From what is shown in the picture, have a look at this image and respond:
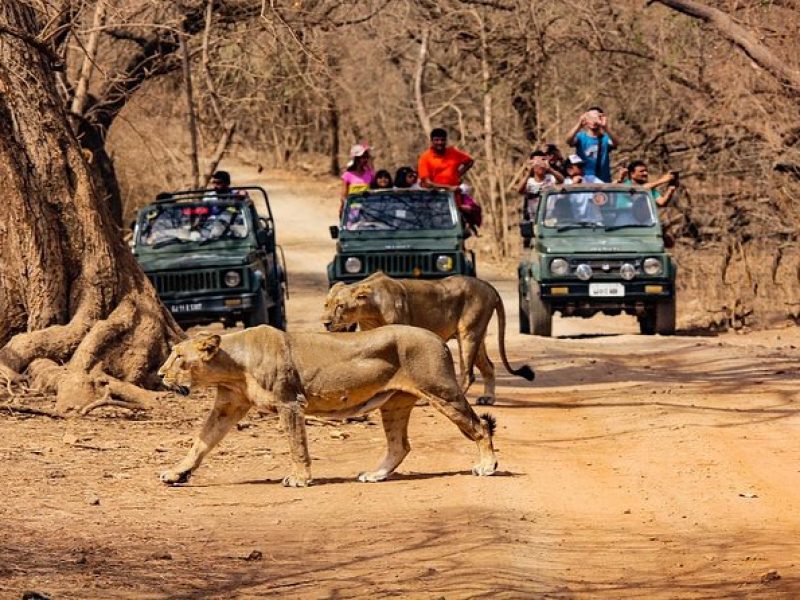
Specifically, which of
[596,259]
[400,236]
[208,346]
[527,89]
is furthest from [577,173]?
[208,346]

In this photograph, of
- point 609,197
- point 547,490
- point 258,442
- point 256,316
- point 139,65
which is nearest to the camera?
point 547,490

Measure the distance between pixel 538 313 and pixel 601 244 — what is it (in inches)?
43.4

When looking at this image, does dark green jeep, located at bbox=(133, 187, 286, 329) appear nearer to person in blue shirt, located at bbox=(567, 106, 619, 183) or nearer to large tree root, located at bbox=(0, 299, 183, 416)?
person in blue shirt, located at bbox=(567, 106, 619, 183)

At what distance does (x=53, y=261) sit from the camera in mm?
13562

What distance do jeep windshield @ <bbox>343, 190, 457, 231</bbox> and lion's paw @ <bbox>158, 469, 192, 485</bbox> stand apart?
9936 mm

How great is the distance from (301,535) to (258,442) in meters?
3.64

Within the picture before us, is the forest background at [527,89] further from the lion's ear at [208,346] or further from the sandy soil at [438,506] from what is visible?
the lion's ear at [208,346]

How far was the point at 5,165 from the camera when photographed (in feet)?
43.6

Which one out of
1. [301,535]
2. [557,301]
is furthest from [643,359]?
[301,535]

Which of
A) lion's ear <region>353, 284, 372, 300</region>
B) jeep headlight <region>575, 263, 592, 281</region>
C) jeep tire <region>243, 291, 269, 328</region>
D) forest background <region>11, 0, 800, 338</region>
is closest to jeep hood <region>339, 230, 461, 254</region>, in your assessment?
jeep tire <region>243, 291, 269, 328</region>

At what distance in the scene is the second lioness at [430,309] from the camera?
12438 millimetres

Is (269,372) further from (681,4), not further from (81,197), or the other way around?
(681,4)

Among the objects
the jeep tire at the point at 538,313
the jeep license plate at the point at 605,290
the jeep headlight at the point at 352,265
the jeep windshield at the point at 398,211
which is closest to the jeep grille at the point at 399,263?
the jeep headlight at the point at 352,265

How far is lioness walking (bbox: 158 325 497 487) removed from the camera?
31.6 ft
